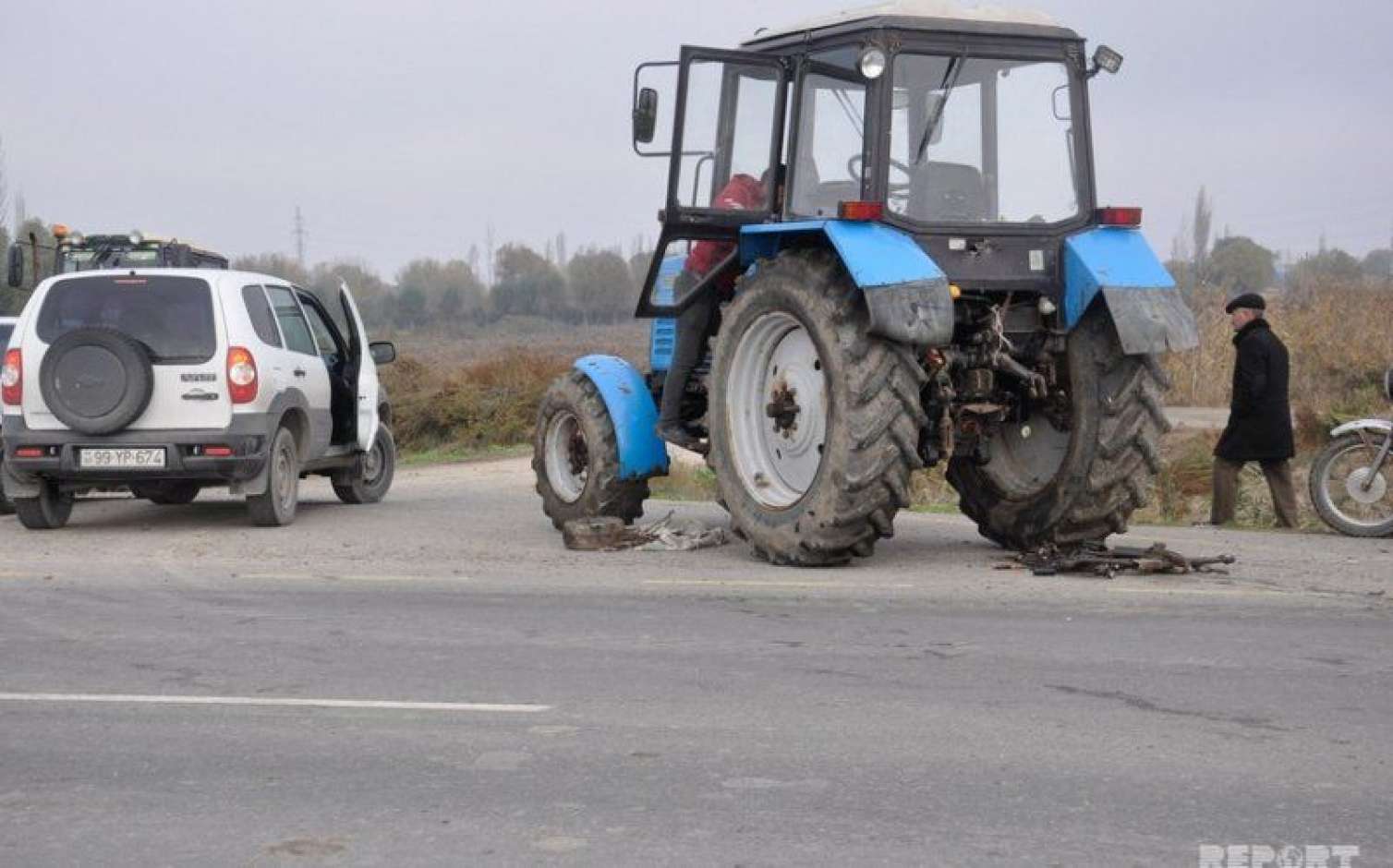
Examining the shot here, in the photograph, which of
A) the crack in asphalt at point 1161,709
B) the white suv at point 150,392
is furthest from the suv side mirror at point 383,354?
the crack in asphalt at point 1161,709

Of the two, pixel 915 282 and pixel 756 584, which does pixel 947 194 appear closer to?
pixel 915 282

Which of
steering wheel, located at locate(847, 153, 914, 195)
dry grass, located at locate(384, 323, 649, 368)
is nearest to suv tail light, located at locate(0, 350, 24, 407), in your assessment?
steering wheel, located at locate(847, 153, 914, 195)

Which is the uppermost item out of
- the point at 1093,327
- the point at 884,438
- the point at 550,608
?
the point at 1093,327

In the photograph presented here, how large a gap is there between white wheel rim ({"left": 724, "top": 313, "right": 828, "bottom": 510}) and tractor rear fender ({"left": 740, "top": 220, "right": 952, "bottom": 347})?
841mm

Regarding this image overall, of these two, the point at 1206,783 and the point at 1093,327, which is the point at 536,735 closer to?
the point at 1206,783

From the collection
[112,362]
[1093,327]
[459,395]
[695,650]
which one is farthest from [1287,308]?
[695,650]

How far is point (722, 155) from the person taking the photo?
11.8 metres

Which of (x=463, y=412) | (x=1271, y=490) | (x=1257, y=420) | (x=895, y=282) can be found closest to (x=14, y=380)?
(x=895, y=282)

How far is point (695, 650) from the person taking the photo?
8109 mm

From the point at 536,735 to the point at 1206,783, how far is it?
Result: 228cm

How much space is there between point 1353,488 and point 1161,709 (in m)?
7.42

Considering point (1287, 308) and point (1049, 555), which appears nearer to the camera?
point (1049, 555)

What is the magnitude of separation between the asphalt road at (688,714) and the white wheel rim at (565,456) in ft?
6.61

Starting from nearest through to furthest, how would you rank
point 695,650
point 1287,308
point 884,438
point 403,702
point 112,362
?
point 403,702
point 695,650
point 884,438
point 112,362
point 1287,308
